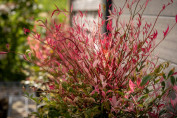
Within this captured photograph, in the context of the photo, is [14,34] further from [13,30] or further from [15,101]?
[15,101]

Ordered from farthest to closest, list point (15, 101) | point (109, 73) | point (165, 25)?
1. point (15, 101)
2. point (165, 25)
3. point (109, 73)

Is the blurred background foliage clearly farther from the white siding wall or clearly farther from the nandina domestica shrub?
the nandina domestica shrub

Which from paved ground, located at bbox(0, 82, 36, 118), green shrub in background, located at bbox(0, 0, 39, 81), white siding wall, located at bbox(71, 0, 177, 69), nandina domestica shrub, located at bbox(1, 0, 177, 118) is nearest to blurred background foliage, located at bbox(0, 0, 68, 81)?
green shrub in background, located at bbox(0, 0, 39, 81)

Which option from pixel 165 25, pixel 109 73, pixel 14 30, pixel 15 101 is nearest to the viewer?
pixel 109 73

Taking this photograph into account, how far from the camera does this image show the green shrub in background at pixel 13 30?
3.84 meters

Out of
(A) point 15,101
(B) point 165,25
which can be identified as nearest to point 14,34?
(A) point 15,101

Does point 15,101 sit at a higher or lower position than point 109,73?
lower

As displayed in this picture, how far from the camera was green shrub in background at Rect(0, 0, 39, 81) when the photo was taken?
3836mm

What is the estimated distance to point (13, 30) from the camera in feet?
12.7

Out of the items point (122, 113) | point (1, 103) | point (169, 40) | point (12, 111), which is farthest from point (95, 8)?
point (1, 103)

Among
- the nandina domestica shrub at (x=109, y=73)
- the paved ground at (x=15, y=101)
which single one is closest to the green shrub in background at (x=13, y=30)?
the paved ground at (x=15, y=101)

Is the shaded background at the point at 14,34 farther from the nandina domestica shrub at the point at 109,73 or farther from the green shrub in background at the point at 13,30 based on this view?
the nandina domestica shrub at the point at 109,73

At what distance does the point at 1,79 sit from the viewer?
3945mm

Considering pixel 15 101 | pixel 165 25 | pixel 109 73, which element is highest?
pixel 165 25
